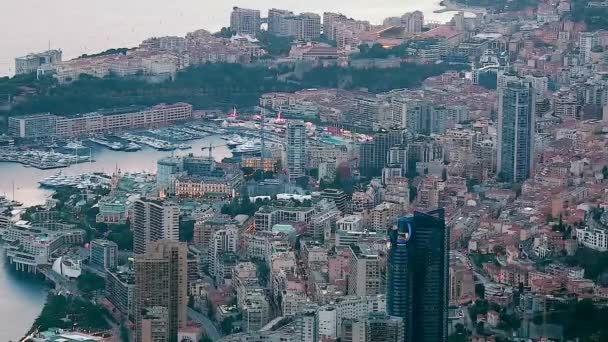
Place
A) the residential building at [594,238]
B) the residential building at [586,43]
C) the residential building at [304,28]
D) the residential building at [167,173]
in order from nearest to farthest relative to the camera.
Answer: the residential building at [594,238], the residential building at [167,173], the residential building at [586,43], the residential building at [304,28]

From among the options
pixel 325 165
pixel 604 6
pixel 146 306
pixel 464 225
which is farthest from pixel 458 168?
pixel 604 6

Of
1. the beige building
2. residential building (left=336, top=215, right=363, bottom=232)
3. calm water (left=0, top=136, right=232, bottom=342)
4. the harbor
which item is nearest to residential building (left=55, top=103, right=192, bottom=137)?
the harbor

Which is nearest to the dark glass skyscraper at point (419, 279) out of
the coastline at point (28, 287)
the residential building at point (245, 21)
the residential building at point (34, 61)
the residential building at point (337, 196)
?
the coastline at point (28, 287)

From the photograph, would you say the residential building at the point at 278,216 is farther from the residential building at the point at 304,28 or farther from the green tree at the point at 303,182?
the residential building at the point at 304,28

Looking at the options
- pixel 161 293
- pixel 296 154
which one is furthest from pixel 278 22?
Answer: pixel 161 293

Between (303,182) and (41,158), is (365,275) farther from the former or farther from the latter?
(41,158)

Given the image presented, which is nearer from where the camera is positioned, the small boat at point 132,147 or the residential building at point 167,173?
the residential building at point 167,173

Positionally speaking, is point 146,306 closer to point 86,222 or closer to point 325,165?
point 86,222
